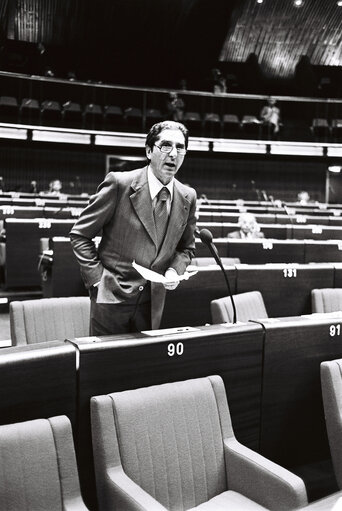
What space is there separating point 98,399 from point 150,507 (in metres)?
0.35

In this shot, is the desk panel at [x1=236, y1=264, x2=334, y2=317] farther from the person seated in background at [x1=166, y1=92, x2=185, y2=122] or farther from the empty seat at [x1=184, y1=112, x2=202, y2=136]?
the empty seat at [x1=184, y1=112, x2=202, y2=136]

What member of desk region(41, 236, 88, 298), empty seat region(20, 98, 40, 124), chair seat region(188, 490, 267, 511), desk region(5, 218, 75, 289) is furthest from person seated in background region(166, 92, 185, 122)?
chair seat region(188, 490, 267, 511)

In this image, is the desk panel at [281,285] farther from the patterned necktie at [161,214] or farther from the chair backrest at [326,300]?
the patterned necktie at [161,214]

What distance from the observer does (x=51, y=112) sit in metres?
13.1

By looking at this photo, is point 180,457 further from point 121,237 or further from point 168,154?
point 168,154

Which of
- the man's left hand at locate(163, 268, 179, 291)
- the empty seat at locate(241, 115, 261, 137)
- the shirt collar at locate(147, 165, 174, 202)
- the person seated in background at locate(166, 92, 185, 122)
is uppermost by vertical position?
the person seated in background at locate(166, 92, 185, 122)

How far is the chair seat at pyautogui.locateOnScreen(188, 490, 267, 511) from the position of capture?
6.08ft

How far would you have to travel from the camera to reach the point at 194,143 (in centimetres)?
1428

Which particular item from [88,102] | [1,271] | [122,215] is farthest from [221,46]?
[122,215]

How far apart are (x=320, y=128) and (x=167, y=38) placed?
15.5ft

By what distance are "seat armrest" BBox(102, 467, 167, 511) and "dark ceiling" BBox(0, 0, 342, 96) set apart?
530 inches

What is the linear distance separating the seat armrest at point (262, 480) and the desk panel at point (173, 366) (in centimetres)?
18

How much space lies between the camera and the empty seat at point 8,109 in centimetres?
1243

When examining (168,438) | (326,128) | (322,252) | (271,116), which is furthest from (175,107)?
(168,438)
